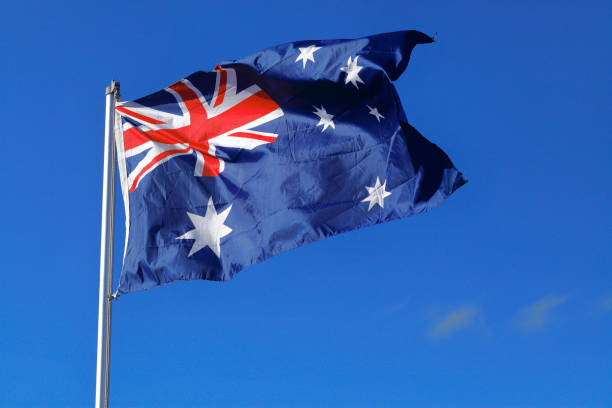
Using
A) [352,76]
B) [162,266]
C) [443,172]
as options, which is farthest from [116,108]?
[443,172]

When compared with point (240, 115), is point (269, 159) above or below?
below

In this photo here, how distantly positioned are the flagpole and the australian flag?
27cm

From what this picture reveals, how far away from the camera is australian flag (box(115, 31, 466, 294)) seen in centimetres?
1257

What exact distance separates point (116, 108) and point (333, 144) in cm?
367

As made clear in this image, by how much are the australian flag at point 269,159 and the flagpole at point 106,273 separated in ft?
0.89

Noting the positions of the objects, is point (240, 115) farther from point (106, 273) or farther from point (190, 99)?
point (106, 273)

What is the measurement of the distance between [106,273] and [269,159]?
354cm

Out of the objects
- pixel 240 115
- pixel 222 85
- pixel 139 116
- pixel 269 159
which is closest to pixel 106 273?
pixel 139 116

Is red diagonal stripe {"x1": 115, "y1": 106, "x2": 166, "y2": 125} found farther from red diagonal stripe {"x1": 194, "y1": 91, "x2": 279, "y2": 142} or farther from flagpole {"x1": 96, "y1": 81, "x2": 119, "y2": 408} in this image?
red diagonal stripe {"x1": 194, "y1": 91, "x2": 279, "y2": 142}

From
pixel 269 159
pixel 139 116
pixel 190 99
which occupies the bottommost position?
pixel 269 159

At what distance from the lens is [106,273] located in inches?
459

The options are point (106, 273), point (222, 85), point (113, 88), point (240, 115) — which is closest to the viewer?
point (106, 273)

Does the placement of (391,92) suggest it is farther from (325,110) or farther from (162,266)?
(162,266)

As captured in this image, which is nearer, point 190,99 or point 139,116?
point 139,116
